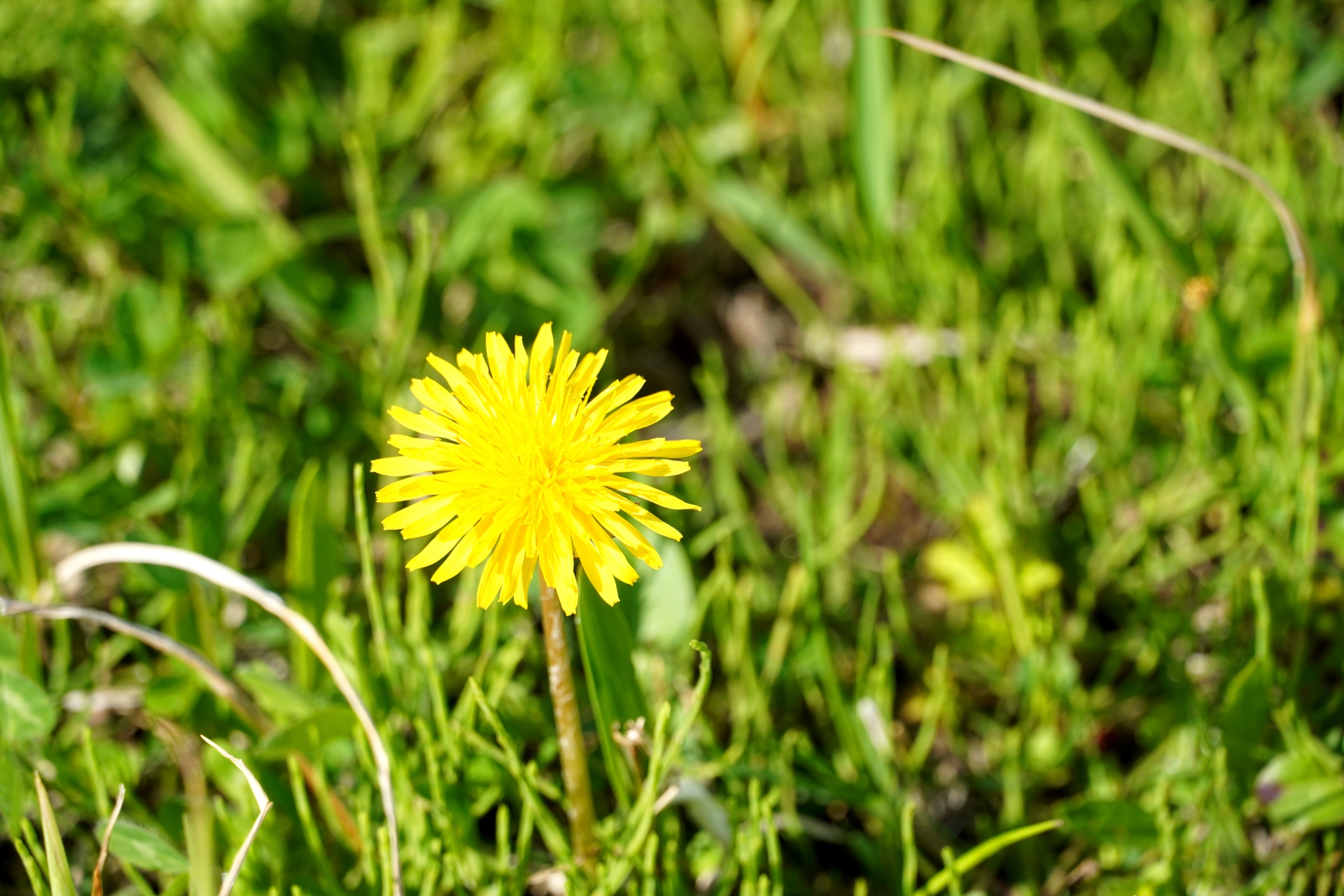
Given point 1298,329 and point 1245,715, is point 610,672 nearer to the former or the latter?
point 1245,715

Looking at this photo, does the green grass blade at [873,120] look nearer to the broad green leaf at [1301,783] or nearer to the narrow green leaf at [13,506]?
the broad green leaf at [1301,783]

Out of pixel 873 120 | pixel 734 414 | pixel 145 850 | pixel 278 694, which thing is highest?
pixel 873 120

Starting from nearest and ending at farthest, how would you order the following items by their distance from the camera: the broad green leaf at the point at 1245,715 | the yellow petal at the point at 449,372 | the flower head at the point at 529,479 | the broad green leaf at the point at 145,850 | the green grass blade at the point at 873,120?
the flower head at the point at 529,479 < the yellow petal at the point at 449,372 < the broad green leaf at the point at 145,850 < the broad green leaf at the point at 1245,715 < the green grass blade at the point at 873,120

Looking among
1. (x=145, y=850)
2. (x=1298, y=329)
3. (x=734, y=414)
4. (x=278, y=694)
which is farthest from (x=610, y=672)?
(x=1298, y=329)

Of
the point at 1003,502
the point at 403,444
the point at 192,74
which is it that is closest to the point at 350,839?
the point at 403,444

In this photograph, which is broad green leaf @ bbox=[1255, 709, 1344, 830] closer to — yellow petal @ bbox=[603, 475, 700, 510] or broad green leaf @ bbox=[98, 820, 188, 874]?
yellow petal @ bbox=[603, 475, 700, 510]

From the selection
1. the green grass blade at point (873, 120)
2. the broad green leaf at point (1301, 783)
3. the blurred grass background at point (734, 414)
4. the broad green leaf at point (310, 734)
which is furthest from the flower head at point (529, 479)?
the green grass blade at point (873, 120)

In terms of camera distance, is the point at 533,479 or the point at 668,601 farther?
the point at 668,601
